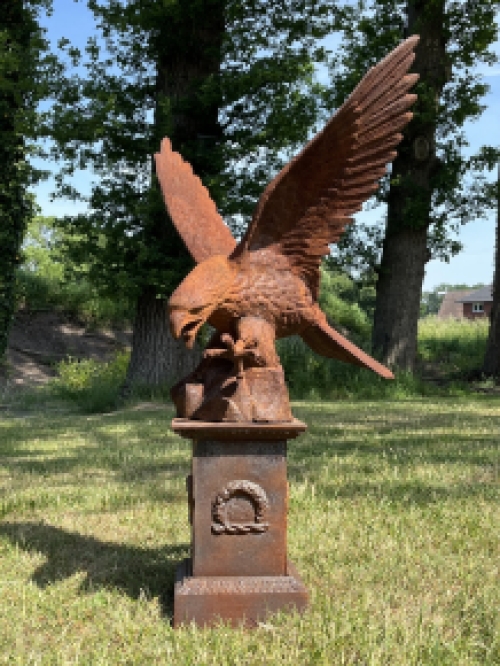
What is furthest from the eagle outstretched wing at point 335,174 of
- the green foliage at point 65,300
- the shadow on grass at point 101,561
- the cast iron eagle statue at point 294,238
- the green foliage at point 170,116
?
the green foliage at point 65,300

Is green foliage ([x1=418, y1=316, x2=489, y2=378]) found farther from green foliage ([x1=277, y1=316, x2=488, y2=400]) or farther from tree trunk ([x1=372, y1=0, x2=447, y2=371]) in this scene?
tree trunk ([x1=372, y1=0, x2=447, y2=371])

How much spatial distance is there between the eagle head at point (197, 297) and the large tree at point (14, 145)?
9072mm

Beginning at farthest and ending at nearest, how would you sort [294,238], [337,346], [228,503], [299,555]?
[299,555]
[337,346]
[294,238]
[228,503]

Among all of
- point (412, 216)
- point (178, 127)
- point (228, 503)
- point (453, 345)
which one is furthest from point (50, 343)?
point (228, 503)

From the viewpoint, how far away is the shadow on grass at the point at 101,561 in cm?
289

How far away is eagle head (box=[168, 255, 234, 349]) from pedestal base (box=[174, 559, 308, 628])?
3.05 ft

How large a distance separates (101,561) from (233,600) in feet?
2.96

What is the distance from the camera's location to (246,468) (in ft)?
8.76

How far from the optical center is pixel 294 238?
281 centimetres

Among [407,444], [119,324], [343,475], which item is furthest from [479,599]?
[119,324]

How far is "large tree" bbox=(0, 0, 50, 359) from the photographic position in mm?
10742

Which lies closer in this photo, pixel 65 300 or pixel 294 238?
pixel 294 238

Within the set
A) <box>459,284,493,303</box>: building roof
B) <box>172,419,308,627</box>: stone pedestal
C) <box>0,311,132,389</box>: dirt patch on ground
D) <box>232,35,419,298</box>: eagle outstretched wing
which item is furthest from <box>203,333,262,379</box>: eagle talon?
<box>459,284,493,303</box>: building roof

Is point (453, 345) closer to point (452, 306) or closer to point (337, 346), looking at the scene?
point (337, 346)
